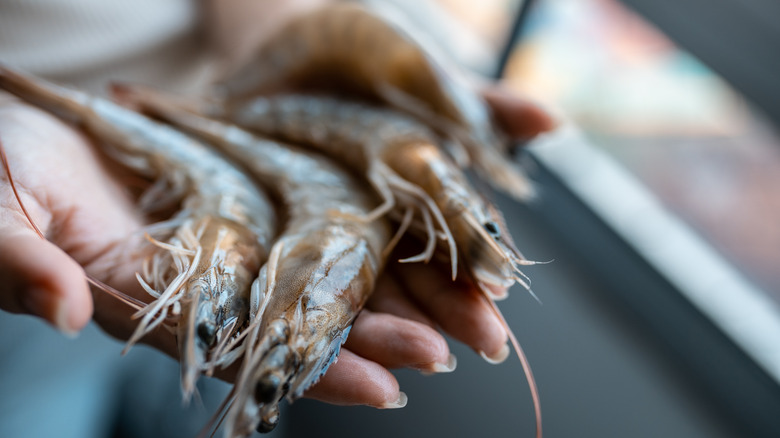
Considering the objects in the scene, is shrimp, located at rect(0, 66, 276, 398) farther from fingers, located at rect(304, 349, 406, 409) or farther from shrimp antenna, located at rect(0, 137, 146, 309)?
fingers, located at rect(304, 349, 406, 409)

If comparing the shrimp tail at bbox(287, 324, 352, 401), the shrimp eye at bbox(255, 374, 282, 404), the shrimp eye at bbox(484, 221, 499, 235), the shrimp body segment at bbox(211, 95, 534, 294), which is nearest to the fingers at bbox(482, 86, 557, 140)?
the shrimp body segment at bbox(211, 95, 534, 294)

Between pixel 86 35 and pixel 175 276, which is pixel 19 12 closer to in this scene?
pixel 86 35

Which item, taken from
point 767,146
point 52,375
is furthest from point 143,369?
point 767,146

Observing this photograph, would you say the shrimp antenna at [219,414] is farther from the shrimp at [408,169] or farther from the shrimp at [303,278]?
the shrimp at [408,169]

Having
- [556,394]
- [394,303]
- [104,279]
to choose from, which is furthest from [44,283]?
[556,394]

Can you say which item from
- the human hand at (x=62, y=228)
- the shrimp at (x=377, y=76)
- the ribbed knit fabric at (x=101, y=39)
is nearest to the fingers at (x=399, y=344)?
the human hand at (x=62, y=228)

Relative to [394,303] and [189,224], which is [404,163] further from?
[189,224]
